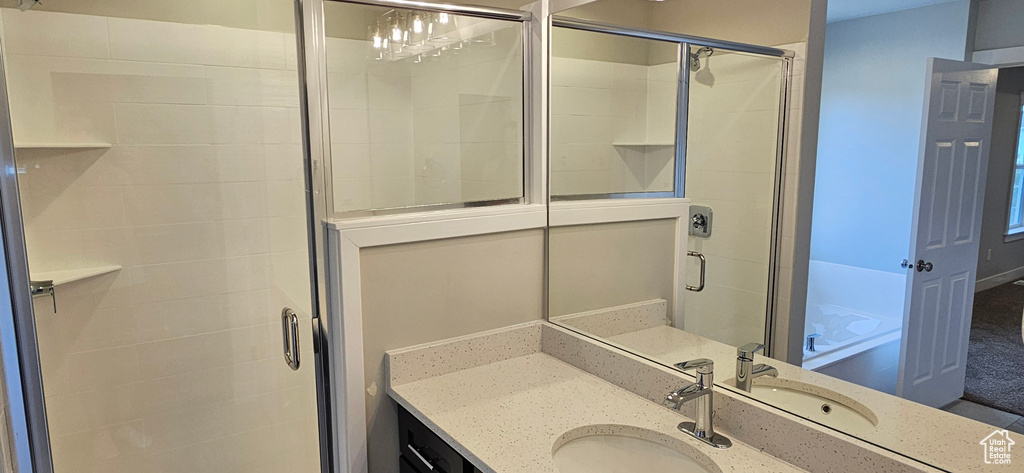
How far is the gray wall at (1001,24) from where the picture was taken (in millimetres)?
990

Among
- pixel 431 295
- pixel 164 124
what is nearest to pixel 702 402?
pixel 431 295

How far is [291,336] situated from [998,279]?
5.93 ft

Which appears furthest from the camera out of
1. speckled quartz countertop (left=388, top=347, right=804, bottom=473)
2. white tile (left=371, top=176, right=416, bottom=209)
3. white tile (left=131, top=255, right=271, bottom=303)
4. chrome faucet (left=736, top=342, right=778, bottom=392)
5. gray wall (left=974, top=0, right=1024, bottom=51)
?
white tile (left=131, top=255, right=271, bottom=303)

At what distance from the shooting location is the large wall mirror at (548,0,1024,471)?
105 cm

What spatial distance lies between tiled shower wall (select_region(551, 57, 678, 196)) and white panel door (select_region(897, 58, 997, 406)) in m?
0.63

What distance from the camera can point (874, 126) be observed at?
3.73 ft

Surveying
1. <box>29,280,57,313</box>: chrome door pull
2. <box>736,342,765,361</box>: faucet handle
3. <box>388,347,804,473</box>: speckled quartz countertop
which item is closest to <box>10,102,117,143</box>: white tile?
<box>29,280,57,313</box>: chrome door pull

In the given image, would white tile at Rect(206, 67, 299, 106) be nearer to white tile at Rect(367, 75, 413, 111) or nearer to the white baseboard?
white tile at Rect(367, 75, 413, 111)

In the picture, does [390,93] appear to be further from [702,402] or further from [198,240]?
[702,402]

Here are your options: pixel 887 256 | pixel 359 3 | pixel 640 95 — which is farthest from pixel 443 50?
pixel 887 256

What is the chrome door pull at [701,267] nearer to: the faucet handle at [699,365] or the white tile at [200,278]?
the faucet handle at [699,365]

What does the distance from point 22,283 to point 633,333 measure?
1.46 metres

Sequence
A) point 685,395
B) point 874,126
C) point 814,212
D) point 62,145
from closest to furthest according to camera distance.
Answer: point 874,126 → point 814,212 → point 685,395 → point 62,145

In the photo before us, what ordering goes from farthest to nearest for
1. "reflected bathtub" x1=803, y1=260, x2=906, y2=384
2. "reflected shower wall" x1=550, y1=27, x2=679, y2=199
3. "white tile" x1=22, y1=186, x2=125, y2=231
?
1. "reflected shower wall" x1=550, y1=27, x2=679, y2=199
2. "white tile" x1=22, y1=186, x2=125, y2=231
3. "reflected bathtub" x1=803, y1=260, x2=906, y2=384
